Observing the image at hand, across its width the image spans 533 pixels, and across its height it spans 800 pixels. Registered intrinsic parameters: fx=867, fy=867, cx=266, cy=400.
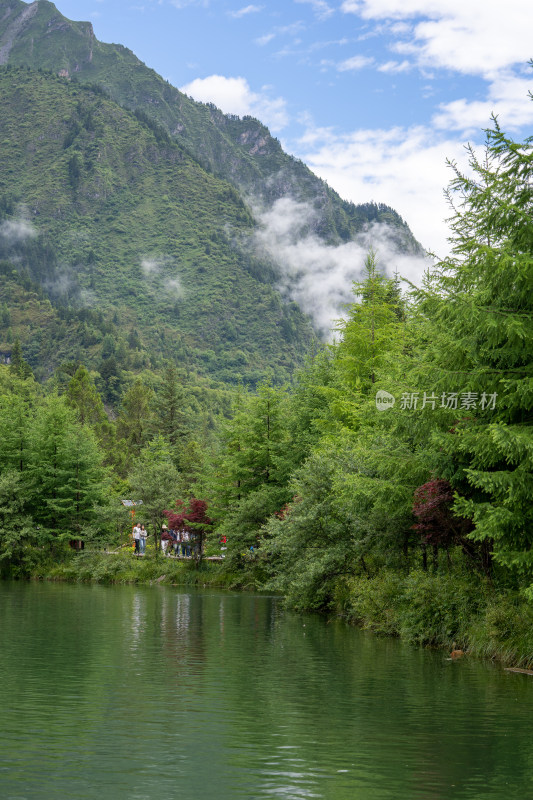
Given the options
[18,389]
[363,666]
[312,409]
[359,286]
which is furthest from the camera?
[18,389]

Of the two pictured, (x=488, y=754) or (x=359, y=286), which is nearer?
(x=488, y=754)

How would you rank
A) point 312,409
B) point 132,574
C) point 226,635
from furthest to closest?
point 132,574 → point 312,409 → point 226,635

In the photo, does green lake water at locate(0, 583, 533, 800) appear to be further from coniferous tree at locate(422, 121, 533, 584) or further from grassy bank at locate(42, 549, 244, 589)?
grassy bank at locate(42, 549, 244, 589)

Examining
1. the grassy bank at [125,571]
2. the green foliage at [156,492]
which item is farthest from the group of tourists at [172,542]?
the grassy bank at [125,571]

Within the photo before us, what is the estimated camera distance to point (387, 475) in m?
27.4

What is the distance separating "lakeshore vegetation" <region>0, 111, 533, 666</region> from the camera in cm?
1953

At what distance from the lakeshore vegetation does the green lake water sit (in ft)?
8.55

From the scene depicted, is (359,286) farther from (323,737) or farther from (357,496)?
(323,737)

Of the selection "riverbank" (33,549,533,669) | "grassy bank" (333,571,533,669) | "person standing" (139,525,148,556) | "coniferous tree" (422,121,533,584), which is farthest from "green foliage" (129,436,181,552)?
"coniferous tree" (422,121,533,584)

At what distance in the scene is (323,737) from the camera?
1438 centimetres

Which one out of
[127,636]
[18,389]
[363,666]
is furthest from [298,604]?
[18,389]

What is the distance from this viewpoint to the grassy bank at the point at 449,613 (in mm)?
22531

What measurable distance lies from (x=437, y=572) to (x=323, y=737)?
14098 mm

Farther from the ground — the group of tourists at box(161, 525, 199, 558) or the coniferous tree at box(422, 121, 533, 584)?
the coniferous tree at box(422, 121, 533, 584)
